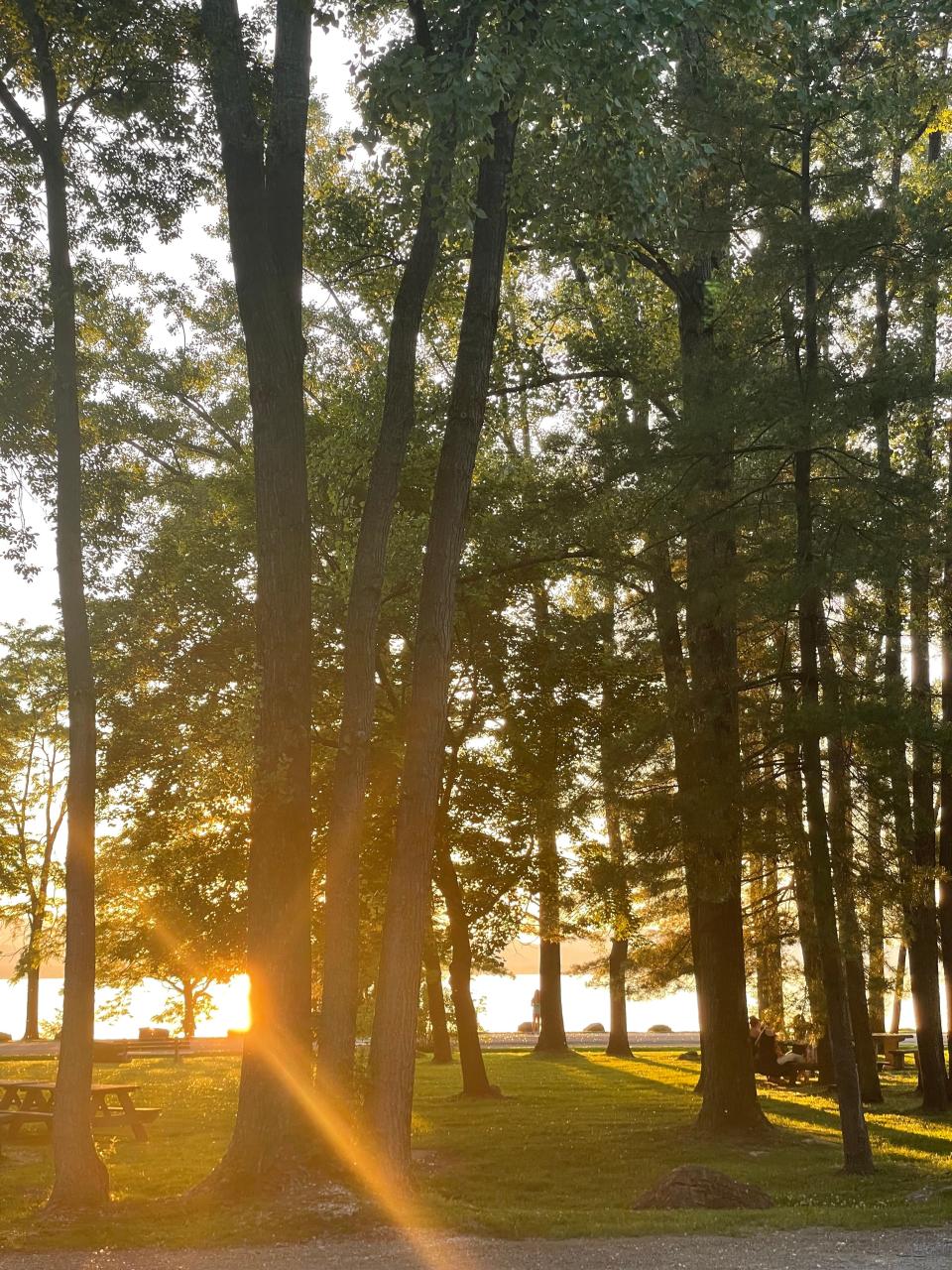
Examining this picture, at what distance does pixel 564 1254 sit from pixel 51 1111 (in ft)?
29.6

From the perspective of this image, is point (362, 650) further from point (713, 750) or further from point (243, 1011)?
point (243, 1011)

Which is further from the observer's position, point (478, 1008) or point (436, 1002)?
point (478, 1008)

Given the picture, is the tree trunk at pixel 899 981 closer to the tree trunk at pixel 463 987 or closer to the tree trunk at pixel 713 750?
the tree trunk at pixel 713 750

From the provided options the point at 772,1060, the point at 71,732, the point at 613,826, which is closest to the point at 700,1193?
the point at 71,732

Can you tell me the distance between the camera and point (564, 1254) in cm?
801

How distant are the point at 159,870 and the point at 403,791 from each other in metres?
10.3

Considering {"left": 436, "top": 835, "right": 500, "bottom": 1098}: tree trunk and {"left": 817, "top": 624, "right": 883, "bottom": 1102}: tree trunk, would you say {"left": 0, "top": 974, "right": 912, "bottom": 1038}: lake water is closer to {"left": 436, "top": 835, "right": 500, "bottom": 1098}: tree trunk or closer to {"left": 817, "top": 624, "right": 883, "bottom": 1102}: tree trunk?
{"left": 436, "top": 835, "right": 500, "bottom": 1098}: tree trunk

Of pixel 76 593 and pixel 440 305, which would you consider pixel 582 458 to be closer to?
pixel 440 305

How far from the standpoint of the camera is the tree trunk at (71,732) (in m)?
10.3

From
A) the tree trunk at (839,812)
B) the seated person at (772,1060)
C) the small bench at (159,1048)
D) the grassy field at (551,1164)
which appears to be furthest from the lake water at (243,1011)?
the tree trunk at (839,812)

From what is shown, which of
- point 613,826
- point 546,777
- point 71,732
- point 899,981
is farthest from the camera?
point 899,981

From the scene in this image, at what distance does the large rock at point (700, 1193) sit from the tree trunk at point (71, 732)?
448 cm

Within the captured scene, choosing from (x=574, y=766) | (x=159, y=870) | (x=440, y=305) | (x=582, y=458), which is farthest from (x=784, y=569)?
(x=159, y=870)

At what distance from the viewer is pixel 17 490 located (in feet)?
44.7
